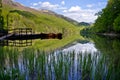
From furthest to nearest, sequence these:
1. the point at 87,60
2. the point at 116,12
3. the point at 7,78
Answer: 1. the point at 116,12
2. the point at 87,60
3. the point at 7,78

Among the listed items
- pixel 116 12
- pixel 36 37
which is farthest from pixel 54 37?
pixel 116 12

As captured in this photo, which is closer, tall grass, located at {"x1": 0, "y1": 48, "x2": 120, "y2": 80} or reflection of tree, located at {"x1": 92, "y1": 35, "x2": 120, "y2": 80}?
tall grass, located at {"x1": 0, "y1": 48, "x2": 120, "y2": 80}

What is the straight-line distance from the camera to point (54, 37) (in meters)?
91.4

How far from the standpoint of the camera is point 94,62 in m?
16.5

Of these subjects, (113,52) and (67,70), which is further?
(113,52)

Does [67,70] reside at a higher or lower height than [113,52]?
higher

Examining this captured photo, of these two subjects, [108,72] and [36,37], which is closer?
[108,72]

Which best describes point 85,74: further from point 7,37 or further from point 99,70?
point 7,37

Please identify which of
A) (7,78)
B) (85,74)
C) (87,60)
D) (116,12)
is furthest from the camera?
(116,12)

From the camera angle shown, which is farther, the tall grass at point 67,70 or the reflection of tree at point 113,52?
the reflection of tree at point 113,52

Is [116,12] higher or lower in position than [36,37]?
higher

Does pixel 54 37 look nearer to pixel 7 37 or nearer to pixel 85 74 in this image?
pixel 7 37

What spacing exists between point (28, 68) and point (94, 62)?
3640mm

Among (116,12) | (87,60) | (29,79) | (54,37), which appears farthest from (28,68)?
(116,12)
